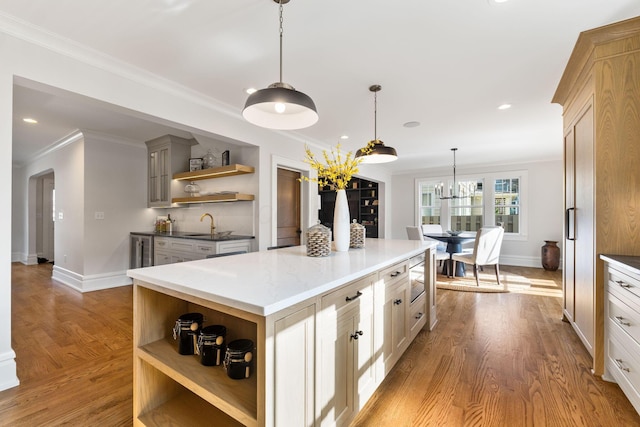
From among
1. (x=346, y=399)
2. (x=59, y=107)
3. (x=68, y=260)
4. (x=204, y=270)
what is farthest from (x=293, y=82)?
(x=68, y=260)

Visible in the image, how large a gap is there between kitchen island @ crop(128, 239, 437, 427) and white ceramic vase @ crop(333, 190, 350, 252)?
1.05ft

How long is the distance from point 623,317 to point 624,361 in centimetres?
26

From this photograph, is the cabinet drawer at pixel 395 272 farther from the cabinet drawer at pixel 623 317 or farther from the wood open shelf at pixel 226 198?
the wood open shelf at pixel 226 198

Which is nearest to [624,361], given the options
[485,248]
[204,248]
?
[485,248]

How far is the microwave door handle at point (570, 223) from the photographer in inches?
99.4

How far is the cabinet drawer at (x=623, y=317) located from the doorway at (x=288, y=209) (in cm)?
360

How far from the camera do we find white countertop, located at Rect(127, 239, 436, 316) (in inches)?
40.3

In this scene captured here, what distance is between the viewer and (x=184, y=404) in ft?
4.89

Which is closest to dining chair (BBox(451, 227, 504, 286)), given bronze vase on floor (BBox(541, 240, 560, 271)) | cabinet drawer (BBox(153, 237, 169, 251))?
bronze vase on floor (BBox(541, 240, 560, 271))

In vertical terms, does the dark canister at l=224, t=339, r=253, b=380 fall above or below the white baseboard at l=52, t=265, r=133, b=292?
above

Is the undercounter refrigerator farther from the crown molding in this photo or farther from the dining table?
the dining table

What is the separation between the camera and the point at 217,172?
3.98 metres

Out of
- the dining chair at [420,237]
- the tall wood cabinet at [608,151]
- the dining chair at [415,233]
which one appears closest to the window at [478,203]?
the dining chair at [420,237]

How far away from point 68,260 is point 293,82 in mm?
4808
